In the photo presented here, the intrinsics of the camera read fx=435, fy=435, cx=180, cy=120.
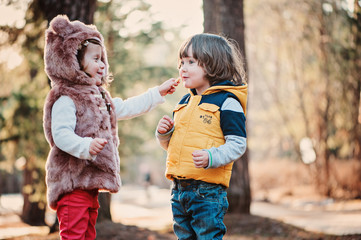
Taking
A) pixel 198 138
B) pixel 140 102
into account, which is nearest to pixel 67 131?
pixel 140 102

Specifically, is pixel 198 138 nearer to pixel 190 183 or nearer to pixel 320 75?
pixel 190 183

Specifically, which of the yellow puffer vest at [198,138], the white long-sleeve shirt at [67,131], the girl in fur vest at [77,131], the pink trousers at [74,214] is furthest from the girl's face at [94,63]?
the pink trousers at [74,214]

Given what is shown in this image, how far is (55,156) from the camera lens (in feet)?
9.16

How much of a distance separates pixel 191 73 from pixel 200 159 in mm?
625

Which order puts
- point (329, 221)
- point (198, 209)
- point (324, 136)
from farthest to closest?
point (324, 136)
point (329, 221)
point (198, 209)

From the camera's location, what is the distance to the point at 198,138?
2.69 m

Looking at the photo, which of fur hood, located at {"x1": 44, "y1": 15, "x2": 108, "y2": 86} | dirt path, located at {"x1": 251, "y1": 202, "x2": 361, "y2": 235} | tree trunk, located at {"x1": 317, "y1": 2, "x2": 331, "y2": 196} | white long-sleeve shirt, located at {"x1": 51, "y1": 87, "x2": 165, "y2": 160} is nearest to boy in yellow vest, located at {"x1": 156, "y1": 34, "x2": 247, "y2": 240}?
white long-sleeve shirt, located at {"x1": 51, "y1": 87, "x2": 165, "y2": 160}

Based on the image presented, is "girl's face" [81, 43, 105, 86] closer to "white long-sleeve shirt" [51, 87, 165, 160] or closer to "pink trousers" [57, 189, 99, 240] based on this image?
"white long-sleeve shirt" [51, 87, 165, 160]

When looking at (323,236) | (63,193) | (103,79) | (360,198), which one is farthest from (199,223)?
(360,198)

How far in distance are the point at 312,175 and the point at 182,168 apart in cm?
1288

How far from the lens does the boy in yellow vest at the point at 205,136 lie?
103 inches

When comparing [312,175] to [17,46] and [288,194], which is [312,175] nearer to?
[288,194]

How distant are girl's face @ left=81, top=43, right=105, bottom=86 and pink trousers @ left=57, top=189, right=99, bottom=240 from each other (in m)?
0.77

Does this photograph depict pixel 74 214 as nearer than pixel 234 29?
Yes
